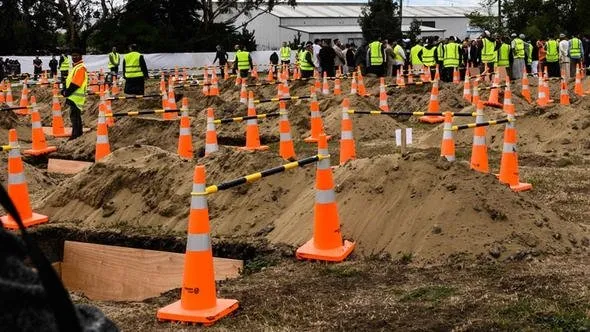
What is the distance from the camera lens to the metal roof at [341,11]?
83.4 meters

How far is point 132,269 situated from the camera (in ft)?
26.0

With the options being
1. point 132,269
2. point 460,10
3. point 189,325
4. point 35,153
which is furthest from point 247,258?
point 460,10

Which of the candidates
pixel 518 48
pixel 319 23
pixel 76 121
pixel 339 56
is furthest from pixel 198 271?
pixel 319 23

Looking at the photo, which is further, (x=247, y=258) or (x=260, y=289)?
(x=247, y=258)

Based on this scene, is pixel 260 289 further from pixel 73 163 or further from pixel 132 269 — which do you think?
pixel 73 163

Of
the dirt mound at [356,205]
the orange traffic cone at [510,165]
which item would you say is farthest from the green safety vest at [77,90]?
the orange traffic cone at [510,165]

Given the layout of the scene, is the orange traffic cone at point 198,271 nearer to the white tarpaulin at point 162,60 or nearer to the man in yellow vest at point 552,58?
the man in yellow vest at point 552,58

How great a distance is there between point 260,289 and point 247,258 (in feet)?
5.49

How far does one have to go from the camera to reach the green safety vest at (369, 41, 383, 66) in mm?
26156

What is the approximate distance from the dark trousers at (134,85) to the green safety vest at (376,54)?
830cm

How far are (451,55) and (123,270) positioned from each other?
20039 millimetres

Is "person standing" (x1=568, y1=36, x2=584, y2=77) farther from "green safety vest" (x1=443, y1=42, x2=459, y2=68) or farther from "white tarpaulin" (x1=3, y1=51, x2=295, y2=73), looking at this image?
"white tarpaulin" (x1=3, y1=51, x2=295, y2=73)

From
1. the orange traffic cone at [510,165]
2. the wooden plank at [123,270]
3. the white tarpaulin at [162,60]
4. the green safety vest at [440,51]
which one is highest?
the white tarpaulin at [162,60]

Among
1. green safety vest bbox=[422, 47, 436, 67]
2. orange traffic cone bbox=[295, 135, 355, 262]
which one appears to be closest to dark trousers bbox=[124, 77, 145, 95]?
green safety vest bbox=[422, 47, 436, 67]
